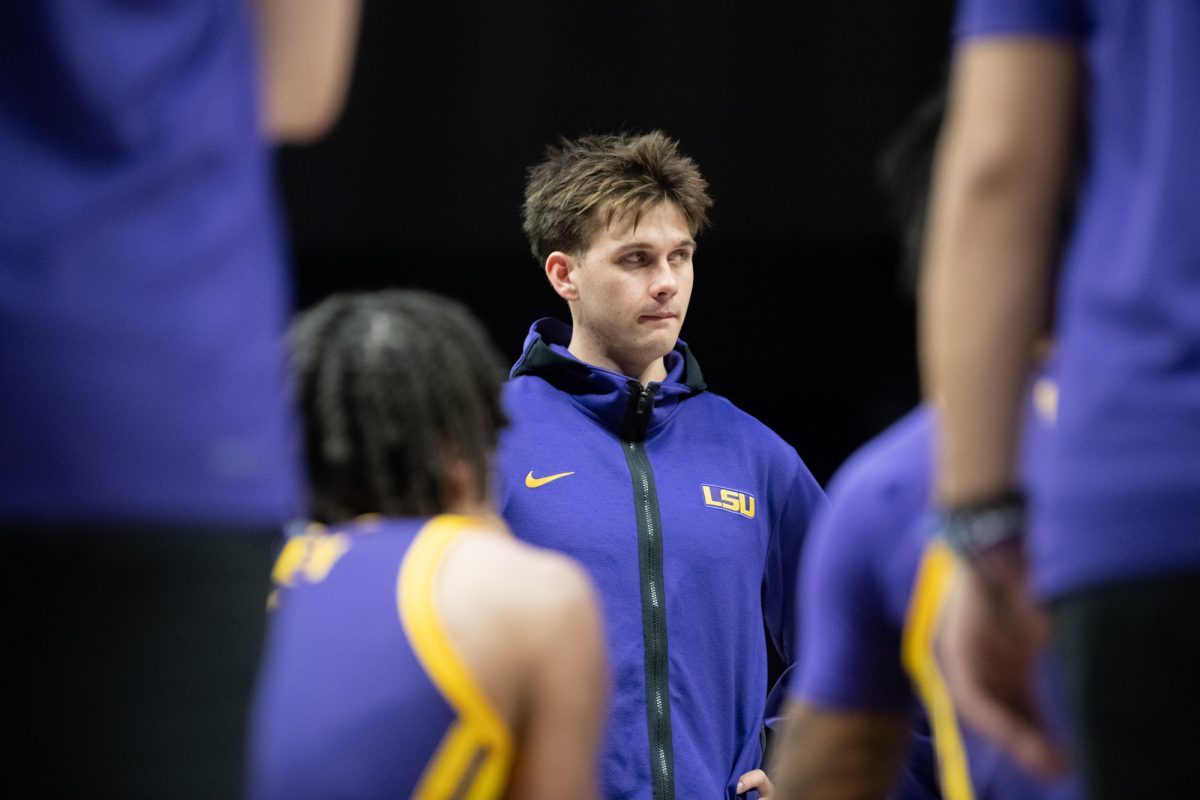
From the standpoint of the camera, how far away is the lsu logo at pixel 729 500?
4043mm

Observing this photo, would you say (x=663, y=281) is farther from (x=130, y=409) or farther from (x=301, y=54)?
(x=130, y=409)

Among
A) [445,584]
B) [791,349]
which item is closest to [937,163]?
[445,584]

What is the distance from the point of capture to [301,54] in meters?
1.61

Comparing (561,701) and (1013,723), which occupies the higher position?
(1013,723)

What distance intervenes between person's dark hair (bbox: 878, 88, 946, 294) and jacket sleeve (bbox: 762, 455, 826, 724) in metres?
2.04

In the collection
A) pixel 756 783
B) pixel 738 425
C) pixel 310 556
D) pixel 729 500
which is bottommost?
pixel 756 783

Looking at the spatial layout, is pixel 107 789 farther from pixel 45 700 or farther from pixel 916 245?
pixel 916 245

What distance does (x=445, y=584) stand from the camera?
6.75 ft

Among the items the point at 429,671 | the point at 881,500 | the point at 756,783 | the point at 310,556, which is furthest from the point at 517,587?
the point at 756,783

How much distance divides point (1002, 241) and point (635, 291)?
284cm

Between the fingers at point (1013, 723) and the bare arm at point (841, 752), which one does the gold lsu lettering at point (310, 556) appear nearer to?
the bare arm at point (841, 752)

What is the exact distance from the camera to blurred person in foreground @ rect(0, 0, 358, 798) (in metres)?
1.28

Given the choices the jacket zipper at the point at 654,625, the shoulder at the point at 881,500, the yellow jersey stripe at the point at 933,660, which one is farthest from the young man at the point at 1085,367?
the jacket zipper at the point at 654,625

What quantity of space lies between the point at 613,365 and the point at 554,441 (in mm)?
352
